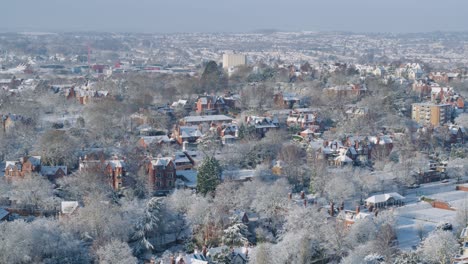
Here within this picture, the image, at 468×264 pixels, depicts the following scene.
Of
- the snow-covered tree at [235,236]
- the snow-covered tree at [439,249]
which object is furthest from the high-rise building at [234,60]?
the snow-covered tree at [439,249]

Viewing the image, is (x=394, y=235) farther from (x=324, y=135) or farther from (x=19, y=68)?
(x=19, y=68)

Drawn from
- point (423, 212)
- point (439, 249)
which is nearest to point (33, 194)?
point (439, 249)

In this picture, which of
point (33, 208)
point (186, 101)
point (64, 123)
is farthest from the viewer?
point (186, 101)

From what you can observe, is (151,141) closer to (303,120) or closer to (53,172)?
(53,172)

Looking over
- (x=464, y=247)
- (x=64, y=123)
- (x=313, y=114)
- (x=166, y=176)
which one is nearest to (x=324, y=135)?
(x=313, y=114)

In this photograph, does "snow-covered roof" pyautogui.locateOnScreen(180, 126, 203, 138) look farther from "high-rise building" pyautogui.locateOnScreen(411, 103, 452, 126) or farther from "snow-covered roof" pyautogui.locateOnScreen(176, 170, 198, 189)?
"high-rise building" pyautogui.locateOnScreen(411, 103, 452, 126)
